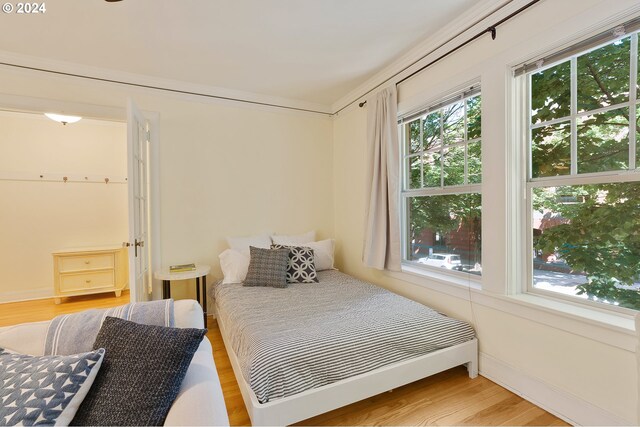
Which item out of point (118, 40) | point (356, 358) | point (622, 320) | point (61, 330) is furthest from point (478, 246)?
point (118, 40)

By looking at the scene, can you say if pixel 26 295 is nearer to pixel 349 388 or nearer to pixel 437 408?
pixel 349 388

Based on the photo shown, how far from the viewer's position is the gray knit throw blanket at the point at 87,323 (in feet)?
3.78

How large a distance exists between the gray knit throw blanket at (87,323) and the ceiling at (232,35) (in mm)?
1874

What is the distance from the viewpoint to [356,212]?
11.2ft

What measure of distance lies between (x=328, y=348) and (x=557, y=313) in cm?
126

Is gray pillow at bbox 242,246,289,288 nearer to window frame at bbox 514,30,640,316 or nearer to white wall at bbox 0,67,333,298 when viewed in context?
white wall at bbox 0,67,333,298

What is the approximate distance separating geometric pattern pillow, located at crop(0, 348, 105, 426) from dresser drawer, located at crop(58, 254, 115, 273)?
3473 mm

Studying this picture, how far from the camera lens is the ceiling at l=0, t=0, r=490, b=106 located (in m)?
1.96

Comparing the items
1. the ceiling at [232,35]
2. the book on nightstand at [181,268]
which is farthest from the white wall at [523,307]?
the book on nightstand at [181,268]

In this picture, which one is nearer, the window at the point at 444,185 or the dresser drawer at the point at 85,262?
the window at the point at 444,185

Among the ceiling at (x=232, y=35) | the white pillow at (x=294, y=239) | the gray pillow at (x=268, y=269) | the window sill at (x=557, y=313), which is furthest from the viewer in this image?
the white pillow at (x=294, y=239)

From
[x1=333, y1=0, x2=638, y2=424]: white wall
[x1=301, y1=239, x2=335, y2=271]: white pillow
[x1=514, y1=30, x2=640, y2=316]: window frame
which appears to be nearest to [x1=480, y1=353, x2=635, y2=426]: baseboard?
[x1=333, y1=0, x2=638, y2=424]: white wall

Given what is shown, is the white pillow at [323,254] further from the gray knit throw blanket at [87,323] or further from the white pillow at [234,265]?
the gray knit throw blanket at [87,323]

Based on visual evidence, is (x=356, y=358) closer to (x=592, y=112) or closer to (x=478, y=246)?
(x=478, y=246)
